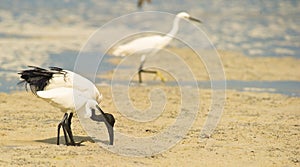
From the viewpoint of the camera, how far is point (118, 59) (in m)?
17.5

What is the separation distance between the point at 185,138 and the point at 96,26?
16.3 metres

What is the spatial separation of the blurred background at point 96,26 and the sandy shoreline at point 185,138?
2.74m

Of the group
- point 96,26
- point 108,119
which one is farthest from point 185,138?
point 96,26

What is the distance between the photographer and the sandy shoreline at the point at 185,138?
25.7 ft

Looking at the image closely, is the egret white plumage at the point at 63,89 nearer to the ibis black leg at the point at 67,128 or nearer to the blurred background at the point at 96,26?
the ibis black leg at the point at 67,128

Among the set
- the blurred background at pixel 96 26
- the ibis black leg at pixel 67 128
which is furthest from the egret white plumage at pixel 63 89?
the blurred background at pixel 96 26

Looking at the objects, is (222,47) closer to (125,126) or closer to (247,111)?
(247,111)

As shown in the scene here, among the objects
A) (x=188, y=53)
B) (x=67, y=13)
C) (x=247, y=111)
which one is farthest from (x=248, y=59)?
(x=67, y=13)

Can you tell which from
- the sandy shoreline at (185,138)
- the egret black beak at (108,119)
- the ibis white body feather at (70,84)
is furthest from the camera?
the egret black beak at (108,119)

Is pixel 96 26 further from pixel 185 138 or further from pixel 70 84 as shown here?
pixel 70 84

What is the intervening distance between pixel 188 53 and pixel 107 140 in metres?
10.3

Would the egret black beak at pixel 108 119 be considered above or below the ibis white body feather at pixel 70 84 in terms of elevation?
below

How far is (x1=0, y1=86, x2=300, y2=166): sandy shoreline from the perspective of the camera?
784 centimetres

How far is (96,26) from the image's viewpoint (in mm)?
25078
